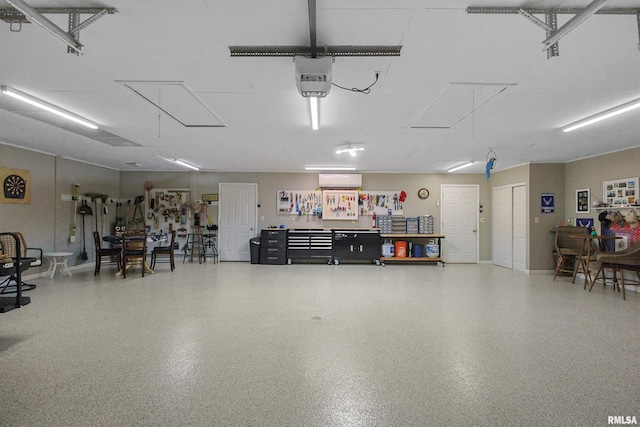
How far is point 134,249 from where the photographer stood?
20.9 ft

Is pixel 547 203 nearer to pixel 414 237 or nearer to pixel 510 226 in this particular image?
pixel 510 226

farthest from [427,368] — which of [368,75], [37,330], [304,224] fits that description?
[304,224]

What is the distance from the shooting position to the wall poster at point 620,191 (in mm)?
5271

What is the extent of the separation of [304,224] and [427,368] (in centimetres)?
634

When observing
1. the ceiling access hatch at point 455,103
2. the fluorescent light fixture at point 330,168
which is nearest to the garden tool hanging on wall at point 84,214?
the fluorescent light fixture at point 330,168

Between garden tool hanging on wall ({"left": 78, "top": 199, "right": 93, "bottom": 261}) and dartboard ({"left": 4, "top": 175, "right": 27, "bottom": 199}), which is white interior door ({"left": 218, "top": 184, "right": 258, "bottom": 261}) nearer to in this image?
garden tool hanging on wall ({"left": 78, "top": 199, "right": 93, "bottom": 261})

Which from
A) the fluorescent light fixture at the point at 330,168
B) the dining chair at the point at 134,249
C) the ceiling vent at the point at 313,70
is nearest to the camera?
the ceiling vent at the point at 313,70

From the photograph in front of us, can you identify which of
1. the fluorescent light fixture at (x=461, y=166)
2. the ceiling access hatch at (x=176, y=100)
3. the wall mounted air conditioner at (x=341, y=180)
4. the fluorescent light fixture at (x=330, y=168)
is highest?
the ceiling access hatch at (x=176, y=100)

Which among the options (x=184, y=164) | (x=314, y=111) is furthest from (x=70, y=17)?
(x=184, y=164)

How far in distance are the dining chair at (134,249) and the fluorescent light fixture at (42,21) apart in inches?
197

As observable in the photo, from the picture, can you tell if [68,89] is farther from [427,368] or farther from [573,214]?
[573,214]

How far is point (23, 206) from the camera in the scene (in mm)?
5816

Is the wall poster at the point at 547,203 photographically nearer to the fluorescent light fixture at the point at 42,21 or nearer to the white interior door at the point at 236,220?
Result: the white interior door at the point at 236,220

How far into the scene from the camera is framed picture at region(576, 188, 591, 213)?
617cm
